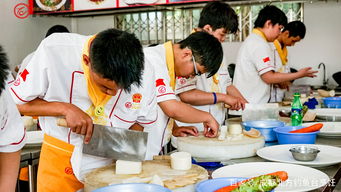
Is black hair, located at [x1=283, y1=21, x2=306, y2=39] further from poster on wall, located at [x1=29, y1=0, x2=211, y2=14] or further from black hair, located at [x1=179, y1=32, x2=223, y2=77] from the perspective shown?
black hair, located at [x1=179, y1=32, x2=223, y2=77]

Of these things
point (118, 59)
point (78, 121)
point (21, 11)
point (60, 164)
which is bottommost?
point (60, 164)

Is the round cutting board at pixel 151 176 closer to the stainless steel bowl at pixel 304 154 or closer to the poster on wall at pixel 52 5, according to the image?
the stainless steel bowl at pixel 304 154

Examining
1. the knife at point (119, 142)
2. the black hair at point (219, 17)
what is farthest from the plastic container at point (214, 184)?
the black hair at point (219, 17)

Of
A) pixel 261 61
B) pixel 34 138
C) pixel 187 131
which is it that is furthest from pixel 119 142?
pixel 261 61

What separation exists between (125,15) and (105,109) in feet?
16.9

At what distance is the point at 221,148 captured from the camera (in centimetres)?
175

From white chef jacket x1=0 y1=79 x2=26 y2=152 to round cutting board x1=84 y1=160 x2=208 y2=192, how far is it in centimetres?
26

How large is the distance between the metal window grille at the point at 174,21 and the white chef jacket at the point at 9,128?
4993mm

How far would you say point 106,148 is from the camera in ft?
5.38

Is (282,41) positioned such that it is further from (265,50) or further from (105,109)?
(105,109)

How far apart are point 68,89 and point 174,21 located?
4820mm

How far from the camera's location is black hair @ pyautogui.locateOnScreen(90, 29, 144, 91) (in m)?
1.31

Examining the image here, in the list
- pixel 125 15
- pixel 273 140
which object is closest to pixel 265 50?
pixel 273 140

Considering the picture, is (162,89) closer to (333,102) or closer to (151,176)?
(151,176)
